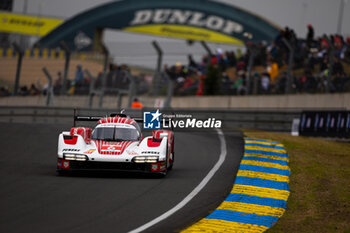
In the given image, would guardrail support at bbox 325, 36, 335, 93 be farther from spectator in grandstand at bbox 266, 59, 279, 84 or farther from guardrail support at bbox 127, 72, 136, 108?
guardrail support at bbox 127, 72, 136, 108

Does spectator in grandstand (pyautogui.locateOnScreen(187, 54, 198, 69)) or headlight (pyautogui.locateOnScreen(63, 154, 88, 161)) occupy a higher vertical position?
spectator in grandstand (pyautogui.locateOnScreen(187, 54, 198, 69))

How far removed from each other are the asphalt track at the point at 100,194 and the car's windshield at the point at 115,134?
68cm

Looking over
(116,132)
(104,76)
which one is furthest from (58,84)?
(116,132)

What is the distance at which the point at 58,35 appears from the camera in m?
52.6

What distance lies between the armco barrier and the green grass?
419 centimetres

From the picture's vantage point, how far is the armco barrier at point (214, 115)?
68.8ft

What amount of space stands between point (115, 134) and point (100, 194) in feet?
9.62

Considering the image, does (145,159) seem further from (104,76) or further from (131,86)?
(104,76)

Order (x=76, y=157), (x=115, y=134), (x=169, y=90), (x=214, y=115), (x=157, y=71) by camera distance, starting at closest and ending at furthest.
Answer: (x=76, y=157) → (x=115, y=134) → (x=214, y=115) → (x=169, y=90) → (x=157, y=71)

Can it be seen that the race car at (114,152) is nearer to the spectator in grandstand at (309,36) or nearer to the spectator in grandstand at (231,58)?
the spectator in grandstand at (309,36)

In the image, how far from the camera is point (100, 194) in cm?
912

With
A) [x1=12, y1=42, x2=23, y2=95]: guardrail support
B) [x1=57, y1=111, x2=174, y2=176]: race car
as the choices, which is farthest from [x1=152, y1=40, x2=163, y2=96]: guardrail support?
[x1=57, y1=111, x2=174, y2=176]: race car

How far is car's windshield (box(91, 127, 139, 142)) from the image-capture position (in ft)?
39.1
